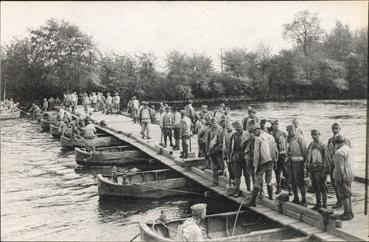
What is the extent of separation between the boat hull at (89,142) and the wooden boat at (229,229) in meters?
16.0

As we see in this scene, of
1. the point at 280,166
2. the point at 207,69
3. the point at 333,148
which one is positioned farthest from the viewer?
the point at 207,69

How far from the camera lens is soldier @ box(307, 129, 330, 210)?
959 centimetres

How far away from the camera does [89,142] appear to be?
2594 centimetres

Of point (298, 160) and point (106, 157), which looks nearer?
point (298, 160)

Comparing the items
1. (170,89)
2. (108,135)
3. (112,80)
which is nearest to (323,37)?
(170,89)

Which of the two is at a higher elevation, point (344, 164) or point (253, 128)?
point (253, 128)

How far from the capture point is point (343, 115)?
4312 cm

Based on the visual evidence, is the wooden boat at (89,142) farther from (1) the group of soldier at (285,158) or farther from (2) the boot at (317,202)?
(2) the boot at (317,202)

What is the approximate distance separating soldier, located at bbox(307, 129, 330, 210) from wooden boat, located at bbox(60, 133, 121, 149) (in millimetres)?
17772

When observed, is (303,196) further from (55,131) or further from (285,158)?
(55,131)

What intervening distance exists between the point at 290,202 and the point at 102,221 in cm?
570

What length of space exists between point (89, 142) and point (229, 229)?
16.5 m

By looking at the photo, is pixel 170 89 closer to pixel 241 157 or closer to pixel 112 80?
pixel 112 80

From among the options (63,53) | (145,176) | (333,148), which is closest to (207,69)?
(63,53)
